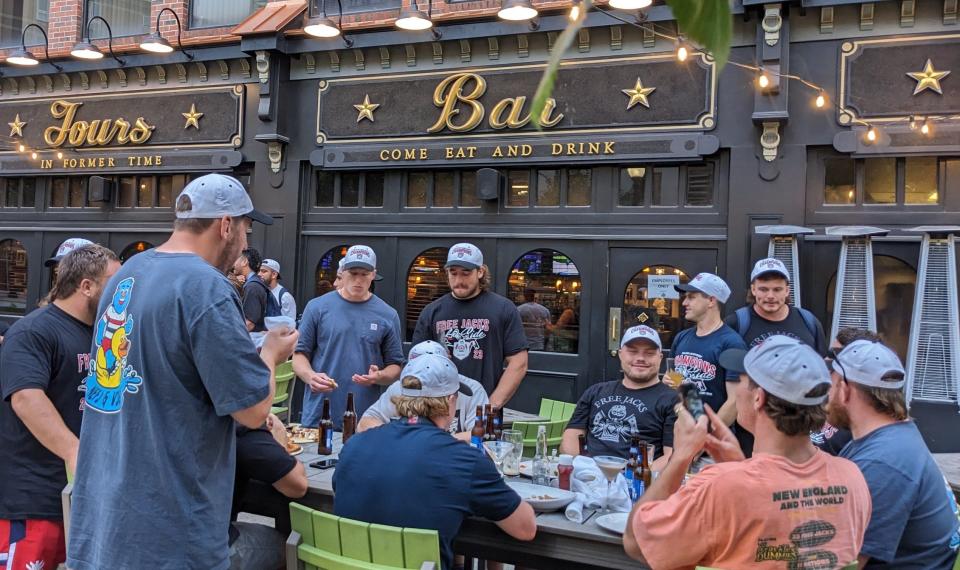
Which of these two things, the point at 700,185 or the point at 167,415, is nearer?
the point at 167,415

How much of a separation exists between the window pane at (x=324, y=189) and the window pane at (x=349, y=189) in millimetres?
151

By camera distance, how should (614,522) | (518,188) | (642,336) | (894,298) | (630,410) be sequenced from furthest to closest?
(518,188), (894,298), (642,336), (630,410), (614,522)

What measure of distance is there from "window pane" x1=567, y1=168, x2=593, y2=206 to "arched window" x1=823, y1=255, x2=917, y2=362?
2.90 m

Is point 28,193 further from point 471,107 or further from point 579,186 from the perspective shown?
point 579,186

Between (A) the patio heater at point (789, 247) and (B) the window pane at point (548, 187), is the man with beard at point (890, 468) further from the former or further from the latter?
(B) the window pane at point (548, 187)

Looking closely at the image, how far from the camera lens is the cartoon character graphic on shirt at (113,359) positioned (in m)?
2.37

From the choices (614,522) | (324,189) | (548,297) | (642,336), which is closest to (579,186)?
(548,297)

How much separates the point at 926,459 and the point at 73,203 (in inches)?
442

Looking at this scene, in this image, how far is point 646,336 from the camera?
168 inches

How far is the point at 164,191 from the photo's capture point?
1019 centimetres

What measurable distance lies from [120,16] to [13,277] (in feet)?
13.8

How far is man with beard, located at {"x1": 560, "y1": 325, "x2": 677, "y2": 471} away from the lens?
4.09 metres

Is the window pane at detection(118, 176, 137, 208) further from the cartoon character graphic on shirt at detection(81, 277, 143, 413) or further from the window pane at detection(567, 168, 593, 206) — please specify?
the cartoon character graphic on shirt at detection(81, 277, 143, 413)

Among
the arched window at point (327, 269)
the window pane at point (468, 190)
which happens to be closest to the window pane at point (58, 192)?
the arched window at point (327, 269)
